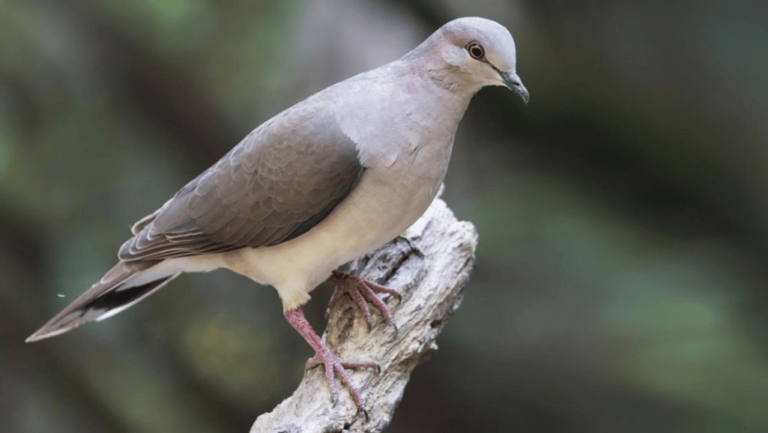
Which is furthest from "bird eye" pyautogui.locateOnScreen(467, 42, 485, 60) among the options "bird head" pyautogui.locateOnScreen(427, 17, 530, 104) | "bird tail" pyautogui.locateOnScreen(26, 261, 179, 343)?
"bird tail" pyautogui.locateOnScreen(26, 261, 179, 343)

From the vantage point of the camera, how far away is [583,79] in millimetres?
3379

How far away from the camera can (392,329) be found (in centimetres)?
221

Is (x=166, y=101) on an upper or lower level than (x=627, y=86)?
lower

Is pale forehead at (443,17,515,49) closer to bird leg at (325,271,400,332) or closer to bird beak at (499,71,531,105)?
bird beak at (499,71,531,105)

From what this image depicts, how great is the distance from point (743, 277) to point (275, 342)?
2.27m

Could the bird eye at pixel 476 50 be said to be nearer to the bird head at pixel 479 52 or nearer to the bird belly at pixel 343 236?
the bird head at pixel 479 52

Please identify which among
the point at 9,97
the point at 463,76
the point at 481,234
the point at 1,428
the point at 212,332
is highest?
the point at 481,234

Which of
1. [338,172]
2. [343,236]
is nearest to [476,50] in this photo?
[338,172]

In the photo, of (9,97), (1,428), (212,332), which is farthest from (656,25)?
(1,428)

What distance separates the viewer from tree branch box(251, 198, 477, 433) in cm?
198

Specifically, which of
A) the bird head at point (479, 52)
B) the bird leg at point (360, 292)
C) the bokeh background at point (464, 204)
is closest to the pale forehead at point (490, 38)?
the bird head at point (479, 52)

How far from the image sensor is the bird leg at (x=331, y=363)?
2000mm

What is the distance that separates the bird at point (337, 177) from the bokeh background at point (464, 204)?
1.20m

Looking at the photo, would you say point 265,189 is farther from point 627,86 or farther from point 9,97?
point 627,86
